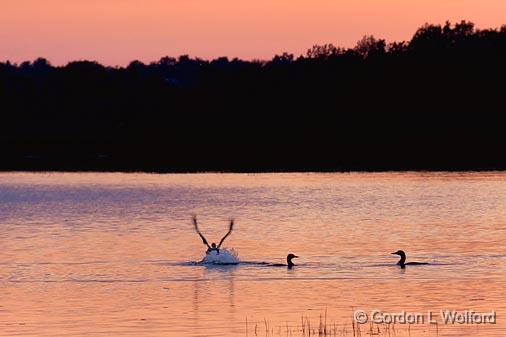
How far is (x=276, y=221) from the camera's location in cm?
6041

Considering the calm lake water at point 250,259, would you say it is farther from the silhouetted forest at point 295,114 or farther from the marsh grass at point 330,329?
the silhouetted forest at point 295,114

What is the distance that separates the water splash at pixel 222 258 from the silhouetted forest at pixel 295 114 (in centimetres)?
6177

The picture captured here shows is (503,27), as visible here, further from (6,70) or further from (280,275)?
(280,275)

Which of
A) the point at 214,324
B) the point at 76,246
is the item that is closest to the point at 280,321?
the point at 214,324

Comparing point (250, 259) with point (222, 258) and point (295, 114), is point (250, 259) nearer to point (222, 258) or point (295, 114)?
point (222, 258)

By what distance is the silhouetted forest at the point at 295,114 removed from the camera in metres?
120

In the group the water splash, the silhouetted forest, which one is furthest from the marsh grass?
the silhouetted forest

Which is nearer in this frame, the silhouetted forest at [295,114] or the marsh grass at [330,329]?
the marsh grass at [330,329]

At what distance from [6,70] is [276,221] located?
132m

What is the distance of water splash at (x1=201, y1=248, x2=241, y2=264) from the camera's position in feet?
137

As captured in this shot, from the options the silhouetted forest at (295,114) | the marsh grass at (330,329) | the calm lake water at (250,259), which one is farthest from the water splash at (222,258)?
the silhouetted forest at (295,114)

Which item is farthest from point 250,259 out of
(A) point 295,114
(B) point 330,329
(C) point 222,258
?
(A) point 295,114

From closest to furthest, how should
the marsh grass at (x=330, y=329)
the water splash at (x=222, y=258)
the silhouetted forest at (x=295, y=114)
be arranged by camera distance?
1. the marsh grass at (x=330, y=329)
2. the water splash at (x=222, y=258)
3. the silhouetted forest at (x=295, y=114)

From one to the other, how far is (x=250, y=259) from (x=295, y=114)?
97.8 meters
